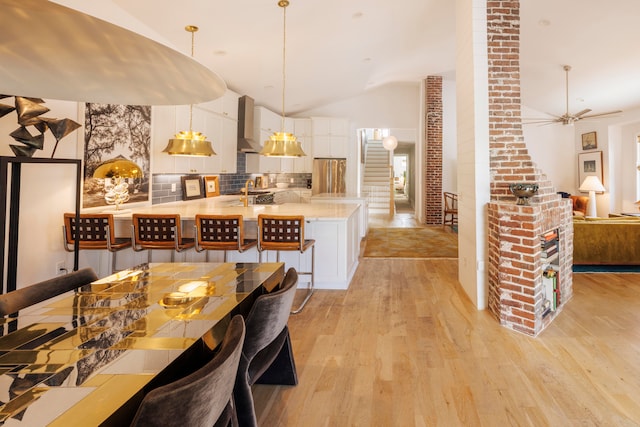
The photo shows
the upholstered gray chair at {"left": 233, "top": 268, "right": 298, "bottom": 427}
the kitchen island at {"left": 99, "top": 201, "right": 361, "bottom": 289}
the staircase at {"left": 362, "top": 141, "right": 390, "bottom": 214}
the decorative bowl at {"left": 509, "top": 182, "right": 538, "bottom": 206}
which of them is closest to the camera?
the upholstered gray chair at {"left": 233, "top": 268, "right": 298, "bottom": 427}

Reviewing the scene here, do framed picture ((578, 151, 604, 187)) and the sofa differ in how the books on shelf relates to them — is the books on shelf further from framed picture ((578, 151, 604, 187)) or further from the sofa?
framed picture ((578, 151, 604, 187))

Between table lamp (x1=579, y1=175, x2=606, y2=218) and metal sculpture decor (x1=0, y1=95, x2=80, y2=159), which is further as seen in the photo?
table lamp (x1=579, y1=175, x2=606, y2=218)

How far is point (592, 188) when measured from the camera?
7543 millimetres

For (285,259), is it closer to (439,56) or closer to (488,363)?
(488,363)

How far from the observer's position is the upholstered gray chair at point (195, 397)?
0.68 meters

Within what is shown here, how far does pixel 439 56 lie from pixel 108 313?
24.7 ft

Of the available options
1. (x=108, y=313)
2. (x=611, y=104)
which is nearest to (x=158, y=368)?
(x=108, y=313)

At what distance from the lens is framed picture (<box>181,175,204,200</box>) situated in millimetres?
5117

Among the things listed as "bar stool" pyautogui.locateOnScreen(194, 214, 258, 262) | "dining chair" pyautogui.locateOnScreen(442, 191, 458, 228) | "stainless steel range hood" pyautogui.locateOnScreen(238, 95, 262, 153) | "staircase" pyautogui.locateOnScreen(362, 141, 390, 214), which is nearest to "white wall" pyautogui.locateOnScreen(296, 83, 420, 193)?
"dining chair" pyautogui.locateOnScreen(442, 191, 458, 228)

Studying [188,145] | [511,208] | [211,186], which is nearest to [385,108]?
[211,186]

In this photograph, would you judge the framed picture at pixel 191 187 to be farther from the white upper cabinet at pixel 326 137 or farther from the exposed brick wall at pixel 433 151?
the exposed brick wall at pixel 433 151

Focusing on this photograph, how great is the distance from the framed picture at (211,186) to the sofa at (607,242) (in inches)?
216

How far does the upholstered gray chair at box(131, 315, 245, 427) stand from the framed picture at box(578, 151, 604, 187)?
995 cm

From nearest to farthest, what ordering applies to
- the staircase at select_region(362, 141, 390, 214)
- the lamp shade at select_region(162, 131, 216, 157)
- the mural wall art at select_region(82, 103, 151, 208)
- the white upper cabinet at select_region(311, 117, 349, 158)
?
the mural wall art at select_region(82, 103, 151, 208), the lamp shade at select_region(162, 131, 216, 157), the white upper cabinet at select_region(311, 117, 349, 158), the staircase at select_region(362, 141, 390, 214)
